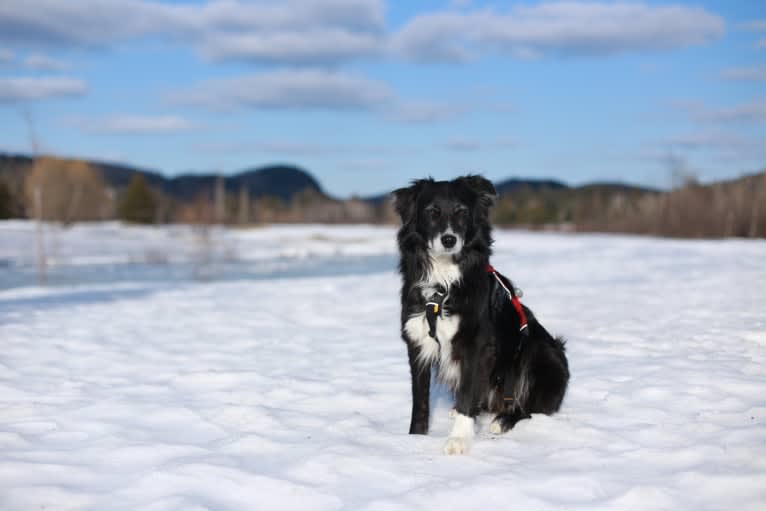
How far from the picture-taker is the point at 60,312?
25.9 ft

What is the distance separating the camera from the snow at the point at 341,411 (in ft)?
9.43

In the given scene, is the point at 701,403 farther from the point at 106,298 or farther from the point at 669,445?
the point at 106,298

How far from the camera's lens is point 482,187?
Result: 397 centimetres

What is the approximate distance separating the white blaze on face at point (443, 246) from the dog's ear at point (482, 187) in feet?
1.28

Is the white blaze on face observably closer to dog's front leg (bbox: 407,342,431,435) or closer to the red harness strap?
the red harness strap

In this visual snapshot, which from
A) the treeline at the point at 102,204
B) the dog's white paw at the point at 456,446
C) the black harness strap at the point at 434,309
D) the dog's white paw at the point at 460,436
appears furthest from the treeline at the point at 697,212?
the treeline at the point at 102,204

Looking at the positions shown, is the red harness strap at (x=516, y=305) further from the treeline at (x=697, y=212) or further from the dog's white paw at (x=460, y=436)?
the treeline at (x=697, y=212)

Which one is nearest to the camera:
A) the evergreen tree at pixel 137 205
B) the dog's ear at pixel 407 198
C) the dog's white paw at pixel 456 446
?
the dog's white paw at pixel 456 446

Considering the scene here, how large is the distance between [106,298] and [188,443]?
6683 millimetres

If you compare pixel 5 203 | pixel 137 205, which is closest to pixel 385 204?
pixel 137 205

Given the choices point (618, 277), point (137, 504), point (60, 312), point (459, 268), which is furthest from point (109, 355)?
point (618, 277)

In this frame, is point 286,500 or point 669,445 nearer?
point 286,500

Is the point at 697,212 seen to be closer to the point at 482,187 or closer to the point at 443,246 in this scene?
the point at 482,187

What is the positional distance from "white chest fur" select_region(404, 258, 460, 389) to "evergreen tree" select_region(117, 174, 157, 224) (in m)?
59.8
